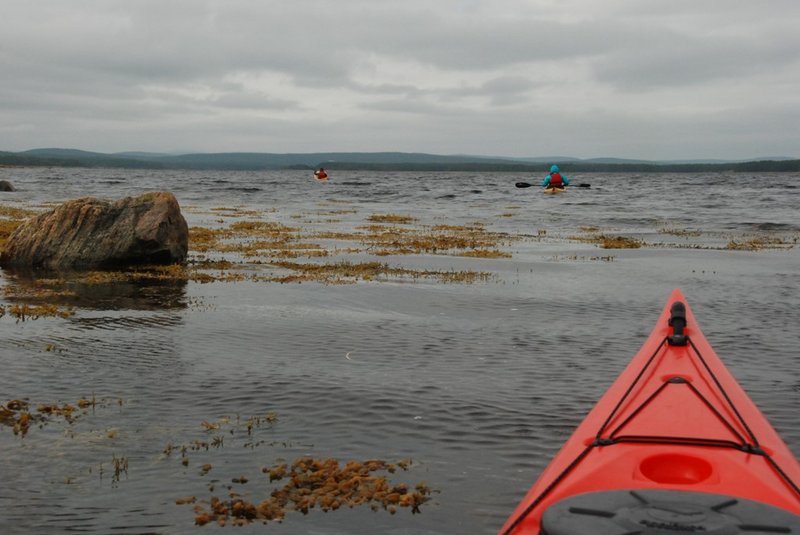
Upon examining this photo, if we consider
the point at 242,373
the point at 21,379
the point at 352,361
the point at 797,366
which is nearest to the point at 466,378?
the point at 352,361

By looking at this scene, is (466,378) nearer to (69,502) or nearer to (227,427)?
(227,427)

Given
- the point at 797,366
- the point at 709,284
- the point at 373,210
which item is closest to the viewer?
the point at 797,366

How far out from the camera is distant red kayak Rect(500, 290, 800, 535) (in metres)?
4.30

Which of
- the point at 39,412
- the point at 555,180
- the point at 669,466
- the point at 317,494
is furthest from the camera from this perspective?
the point at 555,180

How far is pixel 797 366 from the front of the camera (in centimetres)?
1118

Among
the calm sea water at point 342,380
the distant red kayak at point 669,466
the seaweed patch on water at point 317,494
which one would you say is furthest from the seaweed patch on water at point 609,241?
the seaweed patch on water at point 317,494

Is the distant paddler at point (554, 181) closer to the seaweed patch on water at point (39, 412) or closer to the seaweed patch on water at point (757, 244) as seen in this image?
the seaweed patch on water at point (757, 244)

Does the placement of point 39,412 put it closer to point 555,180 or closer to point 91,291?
point 91,291

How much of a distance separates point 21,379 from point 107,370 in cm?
106

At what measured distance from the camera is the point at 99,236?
2025 cm

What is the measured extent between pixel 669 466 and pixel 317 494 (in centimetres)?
298

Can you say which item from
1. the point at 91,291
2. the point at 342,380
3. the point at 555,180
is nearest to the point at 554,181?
the point at 555,180

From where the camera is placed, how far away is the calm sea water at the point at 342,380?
6.83 m

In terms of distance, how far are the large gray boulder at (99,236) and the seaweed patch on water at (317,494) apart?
1411 centimetres
